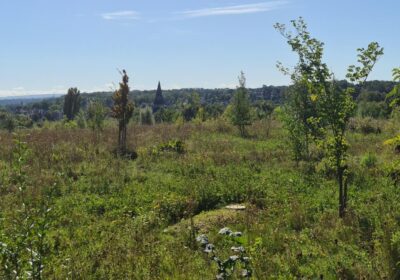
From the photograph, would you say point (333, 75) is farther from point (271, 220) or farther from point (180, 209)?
point (180, 209)

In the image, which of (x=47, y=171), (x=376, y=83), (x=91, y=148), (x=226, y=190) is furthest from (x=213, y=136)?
(x=376, y=83)

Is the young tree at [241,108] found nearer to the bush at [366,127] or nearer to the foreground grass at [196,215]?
the bush at [366,127]

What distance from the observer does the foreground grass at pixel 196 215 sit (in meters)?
6.86

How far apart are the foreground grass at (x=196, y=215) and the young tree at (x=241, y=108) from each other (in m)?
11.5

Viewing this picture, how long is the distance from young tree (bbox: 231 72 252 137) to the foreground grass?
37.8ft

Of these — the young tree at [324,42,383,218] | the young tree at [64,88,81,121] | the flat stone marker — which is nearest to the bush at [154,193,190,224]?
the flat stone marker

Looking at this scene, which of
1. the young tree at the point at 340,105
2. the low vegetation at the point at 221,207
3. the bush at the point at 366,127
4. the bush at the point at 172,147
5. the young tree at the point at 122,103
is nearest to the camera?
the low vegetation at the point at 221,207

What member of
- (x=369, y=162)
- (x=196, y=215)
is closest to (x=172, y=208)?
(x=196, y=215)

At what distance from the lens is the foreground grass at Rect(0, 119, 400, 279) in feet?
22.5

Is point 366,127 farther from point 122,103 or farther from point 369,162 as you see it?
point 122,103

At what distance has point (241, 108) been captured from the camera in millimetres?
31078

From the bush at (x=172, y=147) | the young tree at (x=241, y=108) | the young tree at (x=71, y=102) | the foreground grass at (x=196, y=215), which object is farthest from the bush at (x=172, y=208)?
the young tree at (x=71, y=102)

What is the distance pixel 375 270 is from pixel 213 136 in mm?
22902

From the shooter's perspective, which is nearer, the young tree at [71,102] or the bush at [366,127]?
the bush at [366,127]
